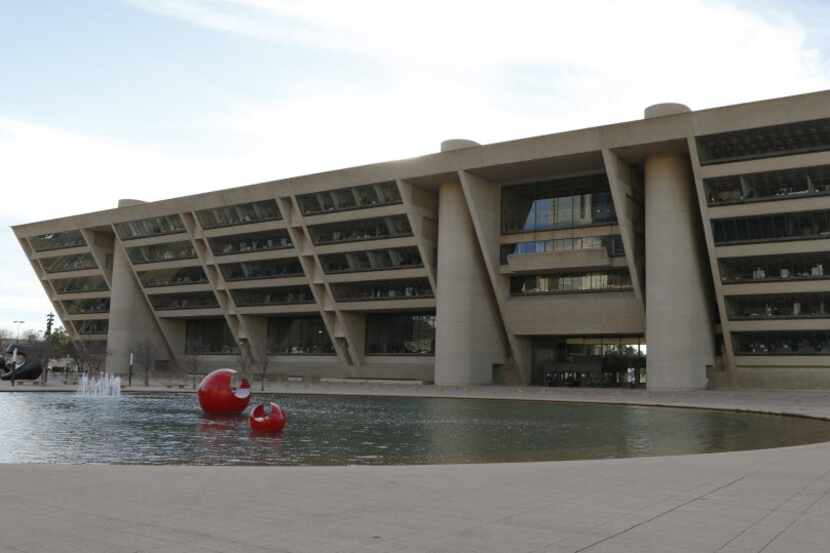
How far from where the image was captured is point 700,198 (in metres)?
48.8

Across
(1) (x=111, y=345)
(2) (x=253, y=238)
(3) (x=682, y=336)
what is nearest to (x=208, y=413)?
(3) (x=682, y=336)

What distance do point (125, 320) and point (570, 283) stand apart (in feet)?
163

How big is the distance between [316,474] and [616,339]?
53.6 meters

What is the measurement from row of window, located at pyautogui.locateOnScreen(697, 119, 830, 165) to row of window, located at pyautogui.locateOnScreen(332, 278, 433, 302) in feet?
85.2

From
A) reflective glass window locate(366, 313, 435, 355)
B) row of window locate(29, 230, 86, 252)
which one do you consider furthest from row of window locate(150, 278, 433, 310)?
row of window locate(29, 230, 86, 252)

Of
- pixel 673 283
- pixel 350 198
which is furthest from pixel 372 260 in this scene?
pixel 673 283

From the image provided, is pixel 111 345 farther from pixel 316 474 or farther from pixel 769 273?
pixel 316 474

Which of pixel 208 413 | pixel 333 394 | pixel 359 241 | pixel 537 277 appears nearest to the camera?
pixel 208 413

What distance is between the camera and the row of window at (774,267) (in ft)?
162

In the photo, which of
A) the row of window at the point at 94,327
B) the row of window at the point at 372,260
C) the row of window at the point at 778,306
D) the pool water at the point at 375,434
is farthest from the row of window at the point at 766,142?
the row of window at the point at 94,327

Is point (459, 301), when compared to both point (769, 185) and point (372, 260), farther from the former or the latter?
point (769, 185)

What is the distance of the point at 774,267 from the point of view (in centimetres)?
5162

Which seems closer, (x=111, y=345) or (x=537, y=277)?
(x=537, y=277)

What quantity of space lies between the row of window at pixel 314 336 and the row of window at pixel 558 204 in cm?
1446
